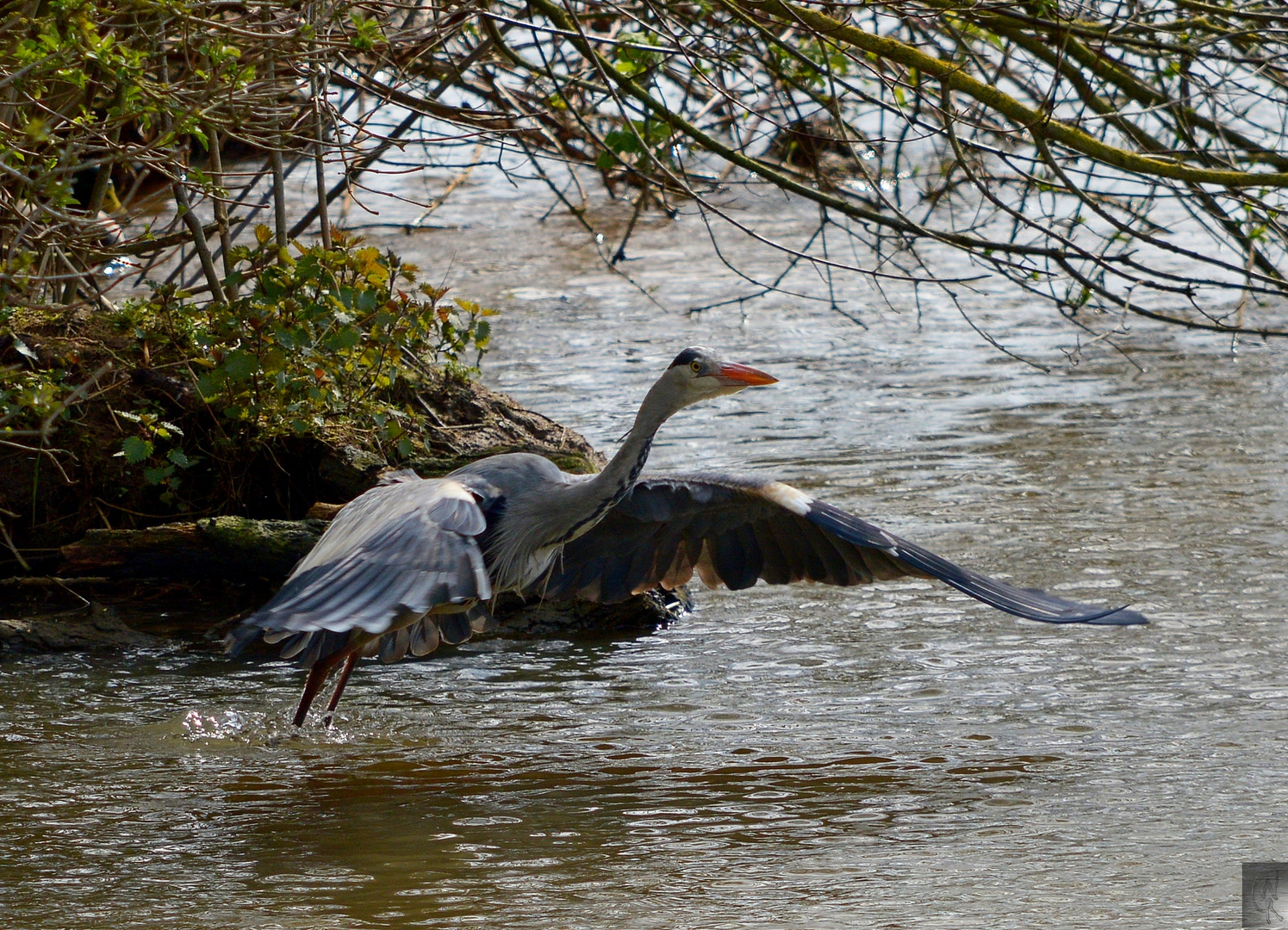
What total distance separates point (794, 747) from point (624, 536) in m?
1.07

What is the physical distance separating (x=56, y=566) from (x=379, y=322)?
5.28 ft

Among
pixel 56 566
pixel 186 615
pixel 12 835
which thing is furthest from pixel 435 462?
pixel 12 835

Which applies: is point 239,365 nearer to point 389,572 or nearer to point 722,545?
point 722,545

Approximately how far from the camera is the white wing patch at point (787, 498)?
16.4ft

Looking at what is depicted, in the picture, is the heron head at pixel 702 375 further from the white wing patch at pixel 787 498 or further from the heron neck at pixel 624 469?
the white wing patch at pixel 787 498

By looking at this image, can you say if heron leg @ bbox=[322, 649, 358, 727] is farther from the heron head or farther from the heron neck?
the heron head

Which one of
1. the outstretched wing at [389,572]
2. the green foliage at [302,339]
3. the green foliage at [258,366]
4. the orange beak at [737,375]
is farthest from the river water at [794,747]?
the orange beak at [737,375]

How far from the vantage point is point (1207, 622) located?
5.69 m

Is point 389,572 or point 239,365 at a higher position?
point 239,365

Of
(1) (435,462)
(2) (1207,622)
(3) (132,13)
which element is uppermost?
(3) (132,13)

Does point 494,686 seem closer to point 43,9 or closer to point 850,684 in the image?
point 850,684

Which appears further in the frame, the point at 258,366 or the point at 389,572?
the point at 258,366

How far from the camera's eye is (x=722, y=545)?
214 inches

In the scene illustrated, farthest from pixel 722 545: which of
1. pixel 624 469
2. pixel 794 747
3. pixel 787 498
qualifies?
pixel 794 747
